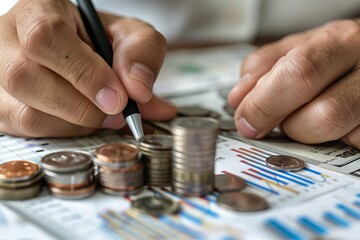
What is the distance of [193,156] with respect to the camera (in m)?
0.53

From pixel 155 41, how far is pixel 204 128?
27 cm

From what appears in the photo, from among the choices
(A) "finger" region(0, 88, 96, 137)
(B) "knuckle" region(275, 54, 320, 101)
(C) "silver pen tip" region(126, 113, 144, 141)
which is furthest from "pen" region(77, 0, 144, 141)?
(B) "knuckle" region(275, 54, 320, 101)

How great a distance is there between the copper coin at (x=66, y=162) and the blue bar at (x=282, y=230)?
0.67 feet

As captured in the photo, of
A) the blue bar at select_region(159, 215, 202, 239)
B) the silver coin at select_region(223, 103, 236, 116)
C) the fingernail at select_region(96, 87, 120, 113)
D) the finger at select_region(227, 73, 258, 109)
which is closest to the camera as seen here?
the blue bar at select_region(159, 215, 202, 239)

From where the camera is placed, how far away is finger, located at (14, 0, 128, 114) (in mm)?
655

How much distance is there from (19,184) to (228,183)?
227mm

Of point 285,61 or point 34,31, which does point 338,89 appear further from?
point 34,31

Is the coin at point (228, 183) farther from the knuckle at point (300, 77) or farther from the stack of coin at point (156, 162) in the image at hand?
the knuckle at point (300, 77)

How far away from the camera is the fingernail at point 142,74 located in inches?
27.6

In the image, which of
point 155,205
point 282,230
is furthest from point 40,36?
point 282,230

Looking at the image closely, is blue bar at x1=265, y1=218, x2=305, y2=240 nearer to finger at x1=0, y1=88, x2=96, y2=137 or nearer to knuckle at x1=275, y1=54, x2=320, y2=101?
knuckle at x1=275, y1=54, x2=320, y2=101

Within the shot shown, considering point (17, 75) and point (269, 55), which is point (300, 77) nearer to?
point (269, 55)

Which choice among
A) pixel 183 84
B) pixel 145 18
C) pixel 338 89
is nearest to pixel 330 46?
pixel 338 89

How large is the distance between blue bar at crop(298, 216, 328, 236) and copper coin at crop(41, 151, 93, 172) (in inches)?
9.1
